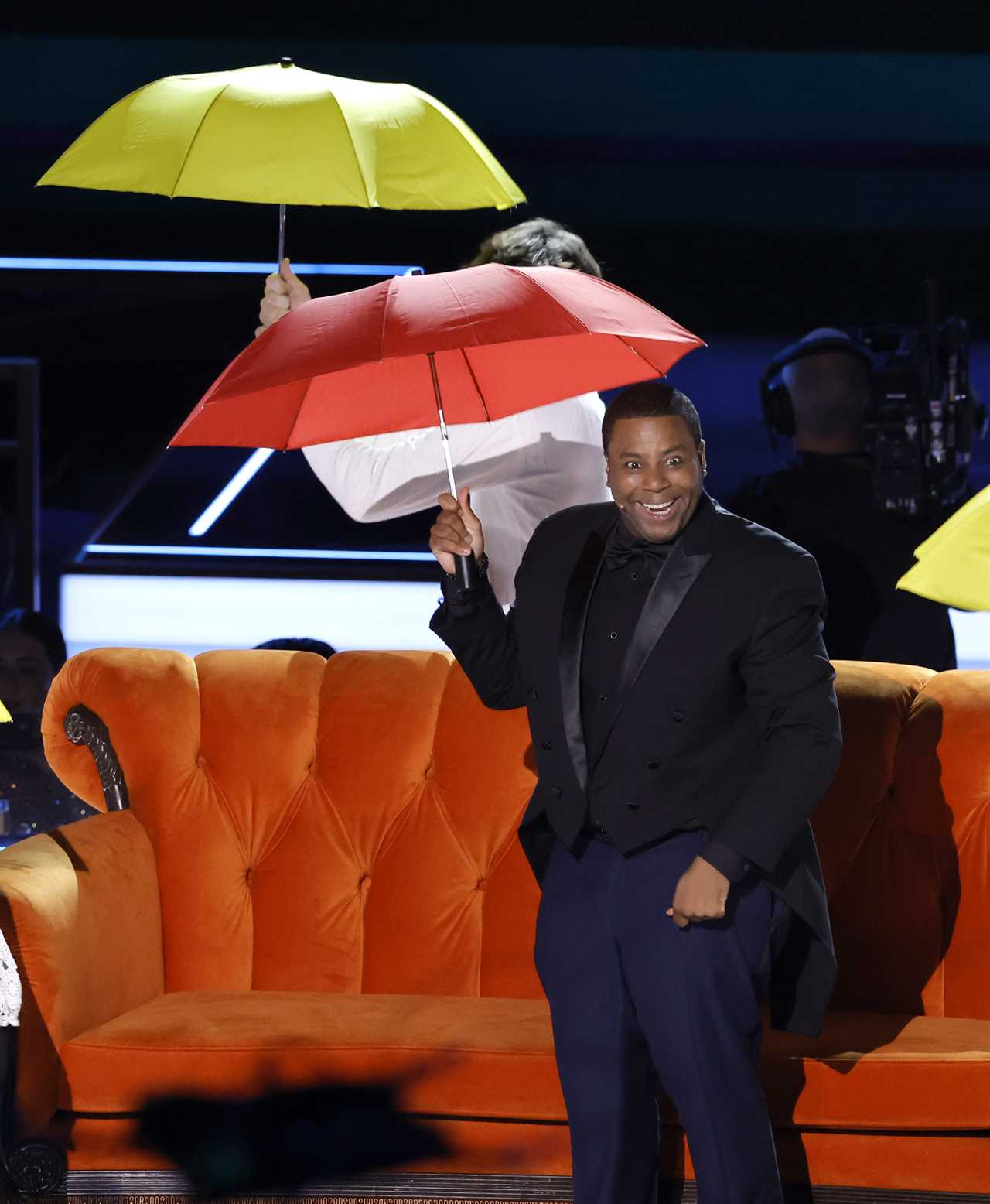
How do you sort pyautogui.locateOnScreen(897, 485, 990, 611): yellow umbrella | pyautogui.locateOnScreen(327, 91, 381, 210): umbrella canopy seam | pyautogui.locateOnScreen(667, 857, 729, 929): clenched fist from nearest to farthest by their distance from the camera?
1. pyautogui.locateOnScreen(667, 857, 729, 929): clenched fist
2. pyautogui.locateOnScreen(897, 485, 990, 611): yellow umbrella
3. pyautogui.locateOnScreen(327, 91, 381, 210): umbrella canopy seam

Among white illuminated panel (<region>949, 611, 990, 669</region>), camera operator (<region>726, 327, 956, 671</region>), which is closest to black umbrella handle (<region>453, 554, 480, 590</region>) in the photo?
camera operator (<region>726, 327, 956, 671</region>)

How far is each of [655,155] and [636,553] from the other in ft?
10.7

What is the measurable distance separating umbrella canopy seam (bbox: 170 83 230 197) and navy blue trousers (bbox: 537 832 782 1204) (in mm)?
1410

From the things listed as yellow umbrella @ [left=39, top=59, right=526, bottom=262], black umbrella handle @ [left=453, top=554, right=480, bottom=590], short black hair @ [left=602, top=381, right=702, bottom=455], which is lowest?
black umbrella handle @ [left=453, top=554, right=480, bottom=590]

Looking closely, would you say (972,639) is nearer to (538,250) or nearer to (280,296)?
(538,250)

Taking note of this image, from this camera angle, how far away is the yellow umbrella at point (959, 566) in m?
2.42

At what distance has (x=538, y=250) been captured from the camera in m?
3.06

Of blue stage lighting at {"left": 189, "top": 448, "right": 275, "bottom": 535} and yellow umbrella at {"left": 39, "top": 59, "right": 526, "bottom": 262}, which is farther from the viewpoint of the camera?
blue stage lighting at {"left": 189, "top": 448, "right": 275, "bottom": 535}

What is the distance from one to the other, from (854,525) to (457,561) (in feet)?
9.88

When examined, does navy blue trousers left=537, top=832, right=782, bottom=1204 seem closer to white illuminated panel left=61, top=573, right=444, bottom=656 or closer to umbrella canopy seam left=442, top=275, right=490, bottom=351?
umbrella canopy seam left=442, top=275, right=490, bottom=351

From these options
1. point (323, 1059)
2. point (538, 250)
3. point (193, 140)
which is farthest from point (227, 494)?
point (323, 1059)

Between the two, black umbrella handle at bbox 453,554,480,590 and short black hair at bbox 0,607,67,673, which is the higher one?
black umbrella handle at bbox 453,554,480,590

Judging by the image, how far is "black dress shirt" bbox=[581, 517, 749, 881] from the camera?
2357 millimetres

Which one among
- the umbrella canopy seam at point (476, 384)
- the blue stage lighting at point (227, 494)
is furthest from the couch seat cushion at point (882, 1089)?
the blue stage lighting at point (227, 494)
